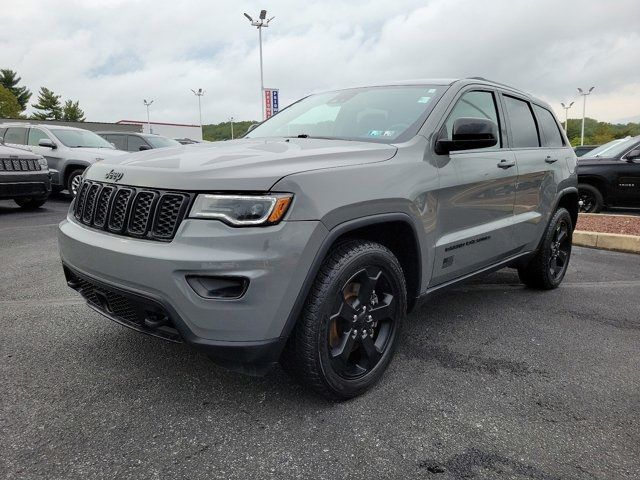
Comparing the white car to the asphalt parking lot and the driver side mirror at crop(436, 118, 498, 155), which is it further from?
the driver side mirror at crop(436, 118, 498, 155)

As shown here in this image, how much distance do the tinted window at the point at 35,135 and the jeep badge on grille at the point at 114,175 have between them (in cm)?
949

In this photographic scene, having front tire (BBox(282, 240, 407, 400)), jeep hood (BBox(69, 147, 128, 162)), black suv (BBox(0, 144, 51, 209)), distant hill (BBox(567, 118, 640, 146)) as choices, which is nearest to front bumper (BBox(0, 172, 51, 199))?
black suv (BBox(0, 144, 51, 209))

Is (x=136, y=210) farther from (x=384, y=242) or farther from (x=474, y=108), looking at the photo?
(x=474, y=108)

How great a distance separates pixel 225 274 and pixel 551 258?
140 inches

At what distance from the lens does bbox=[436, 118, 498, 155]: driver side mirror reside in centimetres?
287

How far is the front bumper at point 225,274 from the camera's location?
2053mm

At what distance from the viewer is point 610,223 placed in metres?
7.90

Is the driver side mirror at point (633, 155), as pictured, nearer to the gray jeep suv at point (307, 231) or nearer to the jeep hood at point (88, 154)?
the gray jeep suv at point (307, 231)

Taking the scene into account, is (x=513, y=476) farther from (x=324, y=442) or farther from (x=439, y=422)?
(x=324, y=442)

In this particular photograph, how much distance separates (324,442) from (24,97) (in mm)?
90994

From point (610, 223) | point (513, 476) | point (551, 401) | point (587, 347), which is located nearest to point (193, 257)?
point (513, 476)

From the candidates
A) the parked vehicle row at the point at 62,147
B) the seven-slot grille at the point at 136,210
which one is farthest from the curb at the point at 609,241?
the parked vehicle row at the point at 62,147

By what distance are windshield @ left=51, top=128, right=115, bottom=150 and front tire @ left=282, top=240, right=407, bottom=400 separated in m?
9.45

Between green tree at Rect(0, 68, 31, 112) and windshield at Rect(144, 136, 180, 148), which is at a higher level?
green tree at Rect(0, 68, 31, 112)
